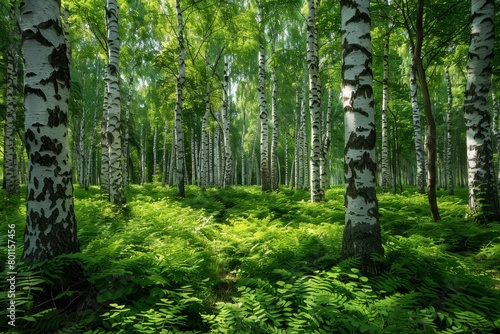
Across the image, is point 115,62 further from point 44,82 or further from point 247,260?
point 247,260

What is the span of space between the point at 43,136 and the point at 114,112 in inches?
212

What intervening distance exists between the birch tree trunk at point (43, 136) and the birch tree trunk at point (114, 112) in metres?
4.88

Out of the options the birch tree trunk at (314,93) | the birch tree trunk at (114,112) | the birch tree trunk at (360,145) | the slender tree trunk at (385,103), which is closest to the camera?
the birch tree trunk at (360,145)

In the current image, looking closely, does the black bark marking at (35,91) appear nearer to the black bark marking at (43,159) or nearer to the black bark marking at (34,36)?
the black bark marking at (34,36)

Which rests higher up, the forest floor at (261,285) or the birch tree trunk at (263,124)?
the birch tree trunk at (263,124)

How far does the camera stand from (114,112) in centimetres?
801

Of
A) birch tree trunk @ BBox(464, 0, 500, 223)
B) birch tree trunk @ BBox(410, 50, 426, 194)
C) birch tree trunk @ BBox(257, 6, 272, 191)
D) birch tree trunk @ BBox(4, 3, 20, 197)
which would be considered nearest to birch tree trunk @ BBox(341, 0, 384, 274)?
birch tree trunk @ BBox(464, 0, 500, 223)

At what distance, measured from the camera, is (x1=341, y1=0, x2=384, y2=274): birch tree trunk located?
345 cm

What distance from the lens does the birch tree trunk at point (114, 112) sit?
308 inches

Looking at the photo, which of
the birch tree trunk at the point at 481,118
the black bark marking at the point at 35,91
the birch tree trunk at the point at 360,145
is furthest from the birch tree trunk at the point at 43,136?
the birch tree trunk at the point at 481,118

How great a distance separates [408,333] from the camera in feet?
6.88

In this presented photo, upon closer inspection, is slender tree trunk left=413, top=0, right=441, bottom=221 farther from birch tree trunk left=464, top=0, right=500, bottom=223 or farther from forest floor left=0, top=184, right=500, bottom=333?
forest floor left=0, top=184, right=500, bottom=333

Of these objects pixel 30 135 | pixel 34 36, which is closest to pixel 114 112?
pixel 34 36

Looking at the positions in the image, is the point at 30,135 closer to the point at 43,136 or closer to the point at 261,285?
the point at 43,136
